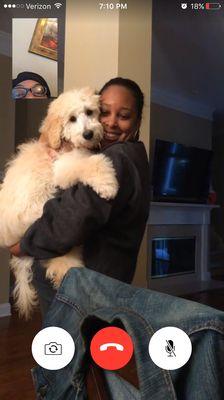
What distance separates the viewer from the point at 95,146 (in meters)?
0.63

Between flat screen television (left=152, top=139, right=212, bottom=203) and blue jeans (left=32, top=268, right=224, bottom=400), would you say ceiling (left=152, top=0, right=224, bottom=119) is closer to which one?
flat screen television (left=152, top=139, right=212, bottom=203)

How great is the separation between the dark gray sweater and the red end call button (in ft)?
0.45

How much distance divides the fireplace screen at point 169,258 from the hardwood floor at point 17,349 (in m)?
0.07

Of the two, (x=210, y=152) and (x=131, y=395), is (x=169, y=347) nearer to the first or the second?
(x=131, y=395)

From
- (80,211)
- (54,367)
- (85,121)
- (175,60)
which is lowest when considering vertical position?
(54,367)

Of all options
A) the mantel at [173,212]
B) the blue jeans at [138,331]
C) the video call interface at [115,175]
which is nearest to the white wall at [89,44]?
the video call interface at [115,175]

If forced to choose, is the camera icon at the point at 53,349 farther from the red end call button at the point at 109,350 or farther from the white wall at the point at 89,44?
the white wall at the point at 89,44

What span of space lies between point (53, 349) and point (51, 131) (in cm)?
36

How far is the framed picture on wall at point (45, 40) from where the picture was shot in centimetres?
55

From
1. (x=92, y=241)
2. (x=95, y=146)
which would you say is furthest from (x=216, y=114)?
(x=92, y=241)

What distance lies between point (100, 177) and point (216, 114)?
26 cm

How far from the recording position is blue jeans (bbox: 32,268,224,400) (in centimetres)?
24

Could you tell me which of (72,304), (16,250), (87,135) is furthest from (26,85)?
(72,304)

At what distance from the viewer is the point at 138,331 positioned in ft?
0.93
